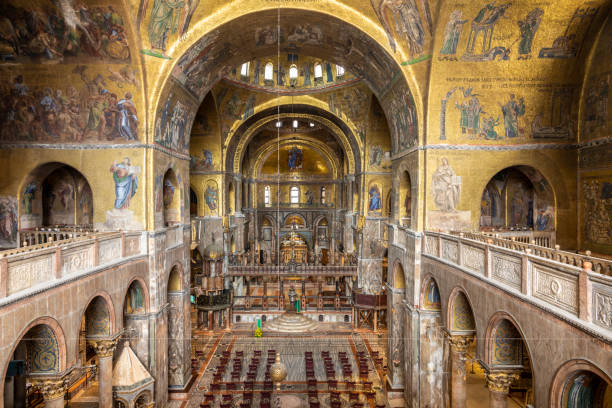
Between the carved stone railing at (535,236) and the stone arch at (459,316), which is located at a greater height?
the carved stone railing at (535,236)

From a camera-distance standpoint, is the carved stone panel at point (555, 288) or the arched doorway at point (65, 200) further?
the arched doorway at point (65, 200)

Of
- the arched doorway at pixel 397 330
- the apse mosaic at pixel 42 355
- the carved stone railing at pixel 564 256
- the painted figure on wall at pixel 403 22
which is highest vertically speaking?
the painted figure on wall at pixel 403 22

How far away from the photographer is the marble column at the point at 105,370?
11.5 meters

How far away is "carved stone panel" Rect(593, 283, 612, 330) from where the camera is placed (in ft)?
18.3

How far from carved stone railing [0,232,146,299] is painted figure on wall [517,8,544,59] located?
555 inches

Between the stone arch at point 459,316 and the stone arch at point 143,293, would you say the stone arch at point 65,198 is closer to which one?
the stone arch at point 143,293

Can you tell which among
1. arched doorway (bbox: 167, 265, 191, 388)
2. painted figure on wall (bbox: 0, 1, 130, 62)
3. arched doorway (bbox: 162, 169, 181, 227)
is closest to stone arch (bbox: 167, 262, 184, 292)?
arched doorway (bbox: 167, 265, 191, 388)

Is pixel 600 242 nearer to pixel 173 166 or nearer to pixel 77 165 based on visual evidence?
pixel 173 166

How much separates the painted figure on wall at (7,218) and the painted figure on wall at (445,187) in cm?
1441

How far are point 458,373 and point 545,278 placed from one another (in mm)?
5661

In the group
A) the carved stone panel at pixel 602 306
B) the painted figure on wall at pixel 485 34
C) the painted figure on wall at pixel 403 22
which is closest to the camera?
the carved stone panel at pixel 602 306

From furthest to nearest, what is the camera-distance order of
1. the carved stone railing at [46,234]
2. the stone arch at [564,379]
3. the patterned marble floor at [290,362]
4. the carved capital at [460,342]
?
1. the patterned marble floor at [290,362]
2. the carved stone railing at [46,234]
3. the carved capital at [460,342]
4. the stone arch at [564,379]

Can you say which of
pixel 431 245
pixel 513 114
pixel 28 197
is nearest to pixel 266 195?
pixel 28 197

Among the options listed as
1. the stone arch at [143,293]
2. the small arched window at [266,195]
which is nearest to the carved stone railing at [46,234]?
the stone arch at [143,293]
